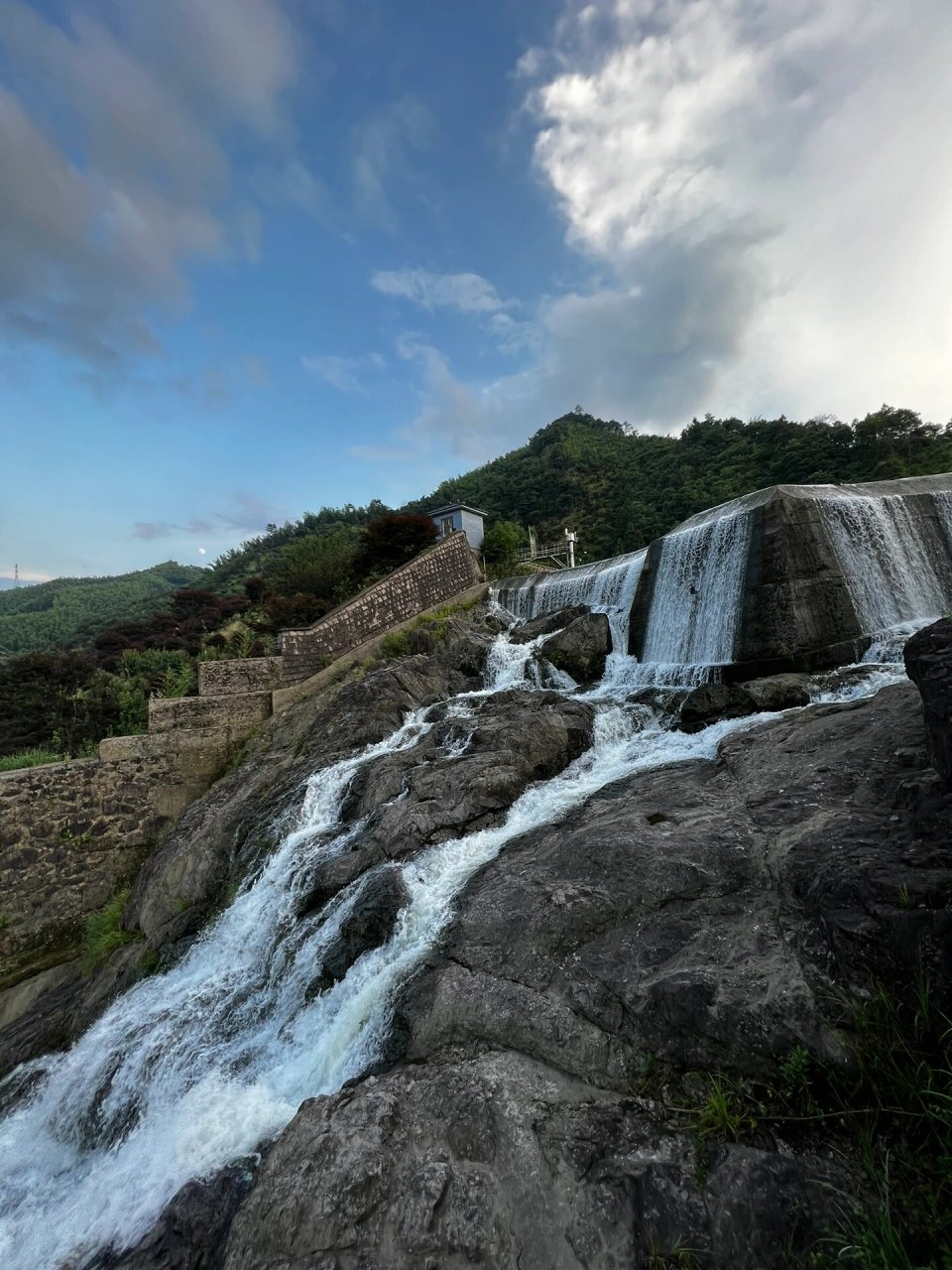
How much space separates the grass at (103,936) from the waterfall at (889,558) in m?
12.8

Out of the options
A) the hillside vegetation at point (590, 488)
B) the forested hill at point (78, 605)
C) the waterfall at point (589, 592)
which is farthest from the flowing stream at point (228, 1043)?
the forested hill at point (78, 605)

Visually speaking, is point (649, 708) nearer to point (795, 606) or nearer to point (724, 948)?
point (795, 606)

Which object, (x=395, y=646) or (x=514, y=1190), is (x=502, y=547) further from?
(x=514, y=1190)

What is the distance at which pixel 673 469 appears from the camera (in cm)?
3453

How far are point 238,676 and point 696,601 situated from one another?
10552 mm

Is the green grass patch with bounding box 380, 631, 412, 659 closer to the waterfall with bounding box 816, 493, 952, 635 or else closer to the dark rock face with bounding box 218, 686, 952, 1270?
the dark rock face with bounding box 218, 686, 952, 1270

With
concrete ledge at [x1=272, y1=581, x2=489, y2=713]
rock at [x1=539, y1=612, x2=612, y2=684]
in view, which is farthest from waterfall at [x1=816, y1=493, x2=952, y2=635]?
concrete ledge at [x1=272, y1=581, x2=489, y2=713]

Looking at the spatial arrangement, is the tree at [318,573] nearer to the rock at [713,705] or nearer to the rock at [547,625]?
the rock at [547,625]

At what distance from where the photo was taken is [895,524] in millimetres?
9523

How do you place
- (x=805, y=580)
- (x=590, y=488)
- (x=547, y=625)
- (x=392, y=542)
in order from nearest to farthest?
(x=805, y=580), (x=547, y=625), (x=392, y=542), (x=590, y=488)

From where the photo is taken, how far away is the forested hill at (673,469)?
23125 mm

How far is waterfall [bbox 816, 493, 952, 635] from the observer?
8836 mm

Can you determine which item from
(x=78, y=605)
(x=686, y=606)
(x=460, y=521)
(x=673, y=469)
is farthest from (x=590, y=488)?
(x=78, y=605)

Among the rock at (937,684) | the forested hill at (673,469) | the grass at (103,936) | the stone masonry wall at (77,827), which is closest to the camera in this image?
the rock at (937,684)
